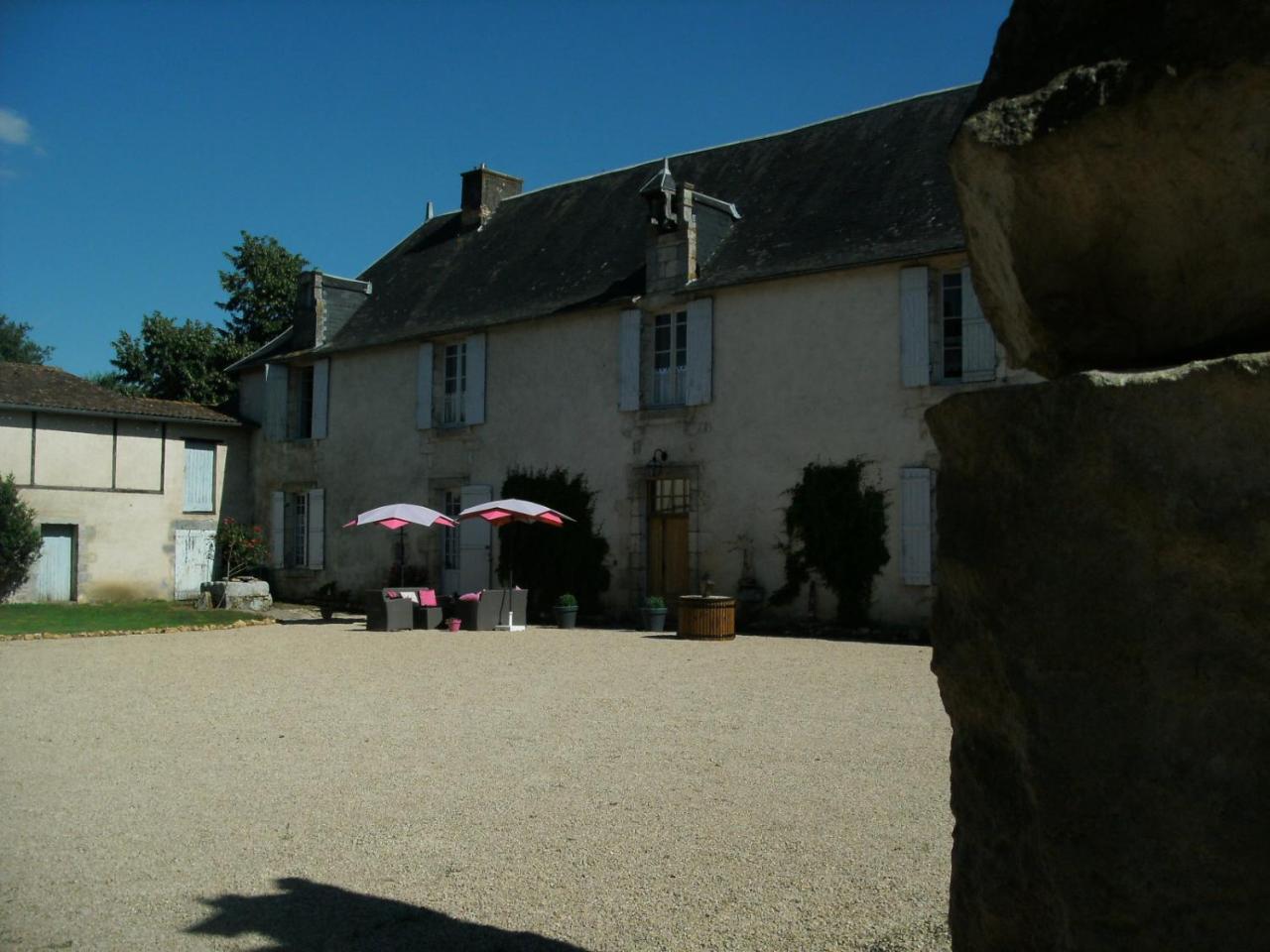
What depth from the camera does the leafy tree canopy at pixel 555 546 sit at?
16.8 meters

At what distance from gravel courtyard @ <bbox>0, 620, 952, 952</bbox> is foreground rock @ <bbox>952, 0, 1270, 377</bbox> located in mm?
1887

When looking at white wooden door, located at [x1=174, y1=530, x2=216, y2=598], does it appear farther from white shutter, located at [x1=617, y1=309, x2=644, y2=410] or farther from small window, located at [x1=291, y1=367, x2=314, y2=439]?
white shutter, located at [x1=617, y1=309, x2=644, y2=410]

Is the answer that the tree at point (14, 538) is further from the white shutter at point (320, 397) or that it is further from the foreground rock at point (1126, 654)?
the foreground rock at point (1126, 654)

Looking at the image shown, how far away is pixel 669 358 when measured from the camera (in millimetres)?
16391

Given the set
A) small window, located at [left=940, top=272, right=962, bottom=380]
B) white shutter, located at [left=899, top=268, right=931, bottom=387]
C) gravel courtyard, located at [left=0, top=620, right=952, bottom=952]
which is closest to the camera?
gravel courtyard, located at [left=0, top=620, right=952, bottom=952]

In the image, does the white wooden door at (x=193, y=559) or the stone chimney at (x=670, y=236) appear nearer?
the stone chimney at (x=670, y=236)

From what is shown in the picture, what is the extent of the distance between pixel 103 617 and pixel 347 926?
14.4 m

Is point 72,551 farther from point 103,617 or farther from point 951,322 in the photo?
point 951,322

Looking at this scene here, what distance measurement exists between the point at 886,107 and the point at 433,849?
15.2 metres

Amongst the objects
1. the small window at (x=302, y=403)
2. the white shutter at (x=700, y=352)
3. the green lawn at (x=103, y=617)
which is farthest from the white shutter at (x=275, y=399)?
the white shutter at (x=700, y=352)

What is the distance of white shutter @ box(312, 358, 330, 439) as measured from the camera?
21.2m

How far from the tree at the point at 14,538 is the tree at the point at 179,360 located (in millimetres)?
11123

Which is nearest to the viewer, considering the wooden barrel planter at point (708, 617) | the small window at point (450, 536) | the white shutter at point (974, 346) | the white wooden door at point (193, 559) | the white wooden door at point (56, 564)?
the wooden barrel planter at point (708, 617)

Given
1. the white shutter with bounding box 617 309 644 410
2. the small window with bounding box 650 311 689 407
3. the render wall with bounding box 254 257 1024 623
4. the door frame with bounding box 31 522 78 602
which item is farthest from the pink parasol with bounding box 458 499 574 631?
the door frame with bounding box 31 522 78 602
